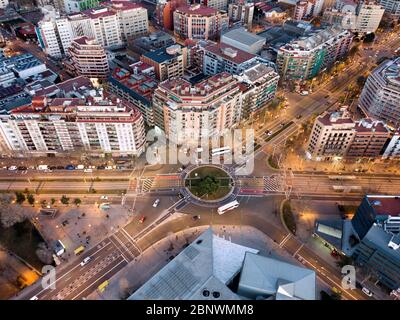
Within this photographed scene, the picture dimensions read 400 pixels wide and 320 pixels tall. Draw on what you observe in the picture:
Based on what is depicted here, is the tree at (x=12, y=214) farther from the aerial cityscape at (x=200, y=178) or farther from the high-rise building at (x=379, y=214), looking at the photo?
the high-rise building at (x=379, y=214)

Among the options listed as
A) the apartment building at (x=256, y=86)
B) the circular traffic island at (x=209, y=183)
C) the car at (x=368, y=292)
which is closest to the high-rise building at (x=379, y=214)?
the car at (x=368, y=292)

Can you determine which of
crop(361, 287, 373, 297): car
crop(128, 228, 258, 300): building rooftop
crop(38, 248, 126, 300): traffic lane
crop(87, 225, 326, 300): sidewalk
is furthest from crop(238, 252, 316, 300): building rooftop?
crop(38, 248, 126, 300): traffic lane

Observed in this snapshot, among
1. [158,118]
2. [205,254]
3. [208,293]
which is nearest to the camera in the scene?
[208,293]

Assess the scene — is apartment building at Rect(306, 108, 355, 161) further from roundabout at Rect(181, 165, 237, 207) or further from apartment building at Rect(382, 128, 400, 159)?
roundabout at Rect(181, 165, 237, 207)

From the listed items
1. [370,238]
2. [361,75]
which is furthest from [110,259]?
[361,75]

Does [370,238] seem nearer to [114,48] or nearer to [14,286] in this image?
[14,286]

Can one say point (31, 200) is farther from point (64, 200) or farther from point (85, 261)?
point (85, 261)

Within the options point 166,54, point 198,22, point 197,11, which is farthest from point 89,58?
point 197,11
